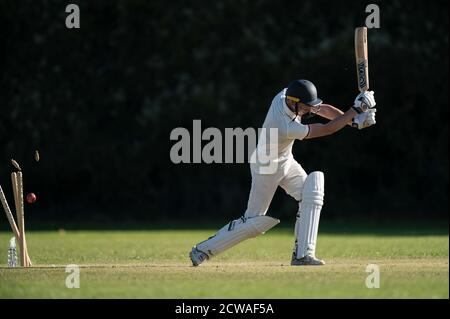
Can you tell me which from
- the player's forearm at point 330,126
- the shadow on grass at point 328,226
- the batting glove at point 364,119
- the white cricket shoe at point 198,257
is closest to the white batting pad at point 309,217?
the player's forearm at point 330,126

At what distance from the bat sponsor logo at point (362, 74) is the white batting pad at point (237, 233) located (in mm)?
1616

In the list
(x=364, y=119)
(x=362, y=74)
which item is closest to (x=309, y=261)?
(x=364, y=119)

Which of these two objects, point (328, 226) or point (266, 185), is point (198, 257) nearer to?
point (266, 185)

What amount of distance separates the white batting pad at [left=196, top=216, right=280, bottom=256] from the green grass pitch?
189mm

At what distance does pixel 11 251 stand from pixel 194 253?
5.32 ft

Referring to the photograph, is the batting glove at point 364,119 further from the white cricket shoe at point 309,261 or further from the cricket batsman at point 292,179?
the white cricket shoe at point 309,261

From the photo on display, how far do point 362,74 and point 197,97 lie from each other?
10332mm

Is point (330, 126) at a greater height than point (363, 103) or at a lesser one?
lesser

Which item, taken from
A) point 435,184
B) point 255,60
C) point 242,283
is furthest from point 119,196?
point 242,283

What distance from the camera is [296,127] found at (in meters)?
8.70

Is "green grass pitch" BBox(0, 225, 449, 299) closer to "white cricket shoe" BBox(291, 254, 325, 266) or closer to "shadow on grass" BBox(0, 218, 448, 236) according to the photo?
"white cricket shoe" BBox(291, 254, 325, 266)

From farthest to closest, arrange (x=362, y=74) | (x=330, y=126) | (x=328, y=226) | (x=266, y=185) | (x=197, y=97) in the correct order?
(x=197, y=97) → (x=328, y=226) → (x=362, y=74) → (x=266, y=185) → (x=330, y=126)

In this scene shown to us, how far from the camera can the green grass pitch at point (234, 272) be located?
22.4 feet

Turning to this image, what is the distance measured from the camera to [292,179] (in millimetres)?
8961
